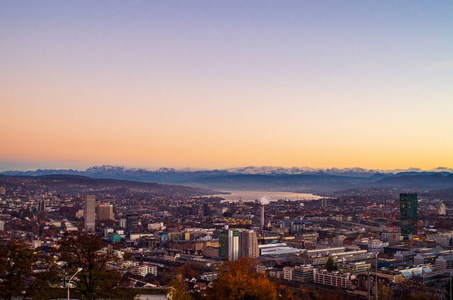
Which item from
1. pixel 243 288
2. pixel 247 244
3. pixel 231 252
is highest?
pixel 243 288

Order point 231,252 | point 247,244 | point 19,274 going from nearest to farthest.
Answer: point 19,274 < point 231,252 < point 247,244

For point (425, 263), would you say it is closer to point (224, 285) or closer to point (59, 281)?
point (224, 285)

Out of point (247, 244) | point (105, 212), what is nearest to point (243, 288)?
point (247, 244)

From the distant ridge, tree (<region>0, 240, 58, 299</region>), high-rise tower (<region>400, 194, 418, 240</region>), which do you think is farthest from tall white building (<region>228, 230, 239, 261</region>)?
the distant ridge

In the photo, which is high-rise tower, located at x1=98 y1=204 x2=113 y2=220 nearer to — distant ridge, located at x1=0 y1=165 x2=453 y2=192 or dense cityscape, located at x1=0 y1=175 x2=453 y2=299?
dense cityscape, located at x1=0 y1=175 x2=453 y2=299

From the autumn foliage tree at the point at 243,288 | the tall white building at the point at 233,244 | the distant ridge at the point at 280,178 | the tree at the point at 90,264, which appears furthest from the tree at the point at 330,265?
the distant ridge at the point at 280,178

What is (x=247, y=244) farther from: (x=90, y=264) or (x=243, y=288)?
(x=90, y=264)

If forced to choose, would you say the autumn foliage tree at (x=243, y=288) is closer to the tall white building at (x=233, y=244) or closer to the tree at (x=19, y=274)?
the tree at (x=19, y=274)
